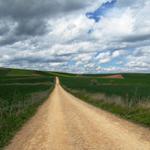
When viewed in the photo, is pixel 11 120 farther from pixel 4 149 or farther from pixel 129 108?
pixel 129 108

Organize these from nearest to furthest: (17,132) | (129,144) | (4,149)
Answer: (129,144), (4,149), (17,132)

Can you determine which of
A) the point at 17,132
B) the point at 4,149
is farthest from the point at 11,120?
the point at 4,149

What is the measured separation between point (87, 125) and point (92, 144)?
177 inches

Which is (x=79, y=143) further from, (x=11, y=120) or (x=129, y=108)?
(x=129, y=108)

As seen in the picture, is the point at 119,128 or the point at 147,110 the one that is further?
the point at 147,110

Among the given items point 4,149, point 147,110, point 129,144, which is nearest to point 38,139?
point 4,149

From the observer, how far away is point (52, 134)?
13359 mm

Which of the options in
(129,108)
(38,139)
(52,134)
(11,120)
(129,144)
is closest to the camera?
(129,144)

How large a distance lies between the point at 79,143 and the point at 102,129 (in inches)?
116

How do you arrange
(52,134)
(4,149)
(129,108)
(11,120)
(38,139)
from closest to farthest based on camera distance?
(4,149) < (38,139) < (52,134) < (11,120) < (129,108)

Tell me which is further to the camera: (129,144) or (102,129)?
(102,129)

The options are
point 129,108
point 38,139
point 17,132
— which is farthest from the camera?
point 129,108

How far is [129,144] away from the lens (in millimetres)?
10375

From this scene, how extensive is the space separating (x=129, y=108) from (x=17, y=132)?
9.66 m
